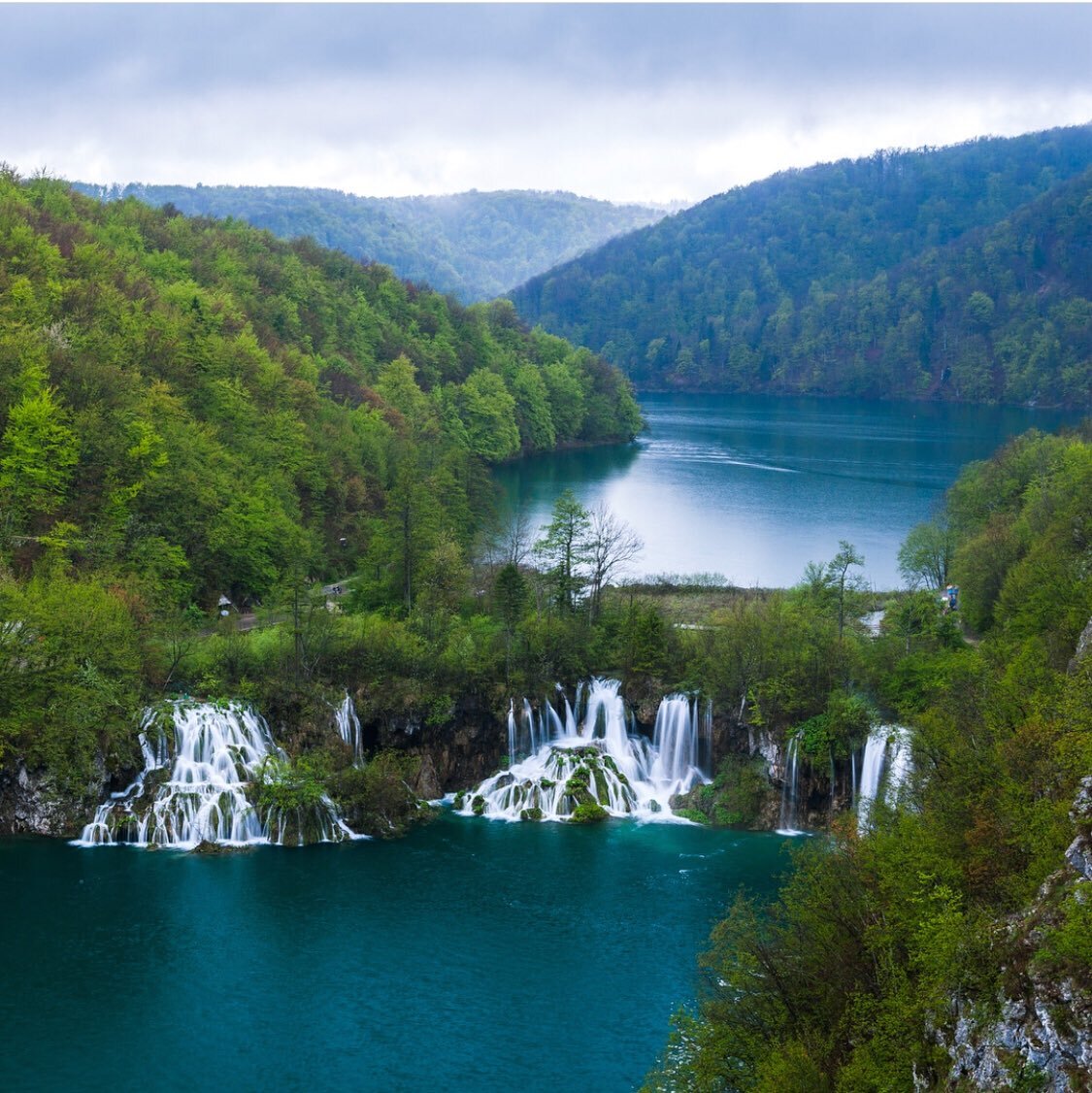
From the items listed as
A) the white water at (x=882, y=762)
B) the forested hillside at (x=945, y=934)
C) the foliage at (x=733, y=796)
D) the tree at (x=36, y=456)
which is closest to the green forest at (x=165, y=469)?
the tree at (x=36, y=456)

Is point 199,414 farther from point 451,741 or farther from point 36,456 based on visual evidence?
point 451,741

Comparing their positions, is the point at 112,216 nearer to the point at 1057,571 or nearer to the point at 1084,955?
the point at 1057,571

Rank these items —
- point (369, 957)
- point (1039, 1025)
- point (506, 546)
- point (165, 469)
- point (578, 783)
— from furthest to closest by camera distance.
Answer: point (506, 546) → point (165, 469) → point (578, 783) → point (369, 957) → point (1039, 1025)

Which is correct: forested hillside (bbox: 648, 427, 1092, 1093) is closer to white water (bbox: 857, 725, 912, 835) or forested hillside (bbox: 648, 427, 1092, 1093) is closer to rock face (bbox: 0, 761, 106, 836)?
white water (bbox: 857, 725, 912, 835)

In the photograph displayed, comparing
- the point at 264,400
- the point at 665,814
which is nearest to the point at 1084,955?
the point at 665,814

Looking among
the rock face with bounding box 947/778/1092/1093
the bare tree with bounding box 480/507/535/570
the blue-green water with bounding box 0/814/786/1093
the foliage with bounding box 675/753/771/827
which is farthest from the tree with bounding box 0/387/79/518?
the rock face with bounding box 947/778/1092/1093

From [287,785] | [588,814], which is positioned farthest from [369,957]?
[588,814]
